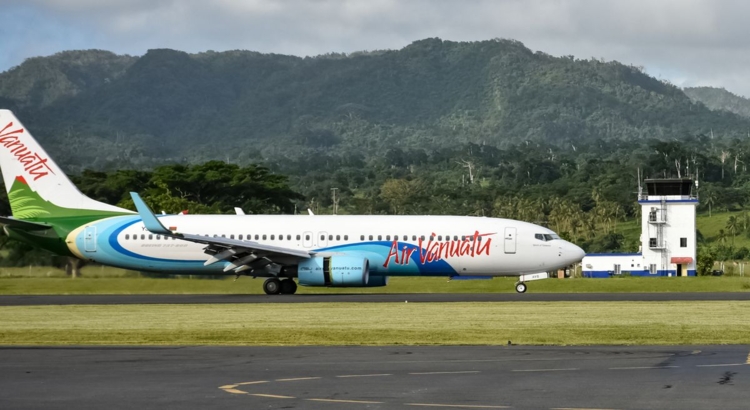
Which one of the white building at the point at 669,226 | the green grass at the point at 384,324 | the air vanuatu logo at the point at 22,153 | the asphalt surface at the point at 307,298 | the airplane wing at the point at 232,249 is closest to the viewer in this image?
the green grass at the point at 384,324

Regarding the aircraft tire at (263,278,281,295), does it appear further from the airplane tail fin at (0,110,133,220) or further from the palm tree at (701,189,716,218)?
the palm tree at (701,189,716,218)

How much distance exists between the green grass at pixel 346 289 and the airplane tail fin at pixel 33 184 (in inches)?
119

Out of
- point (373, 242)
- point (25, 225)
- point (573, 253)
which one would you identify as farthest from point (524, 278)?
point (25, 225)

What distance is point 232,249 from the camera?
1886 inches

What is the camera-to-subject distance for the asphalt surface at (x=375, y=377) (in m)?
15.4

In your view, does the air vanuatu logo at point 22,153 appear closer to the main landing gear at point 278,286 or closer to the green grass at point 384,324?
the main landing gear at point 278,286

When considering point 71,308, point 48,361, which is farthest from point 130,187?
point 48,361

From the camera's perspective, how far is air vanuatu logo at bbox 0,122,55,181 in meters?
52.0

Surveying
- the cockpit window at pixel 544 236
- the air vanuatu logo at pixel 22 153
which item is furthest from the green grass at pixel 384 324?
the air vanuatu logo at pixel 22 153

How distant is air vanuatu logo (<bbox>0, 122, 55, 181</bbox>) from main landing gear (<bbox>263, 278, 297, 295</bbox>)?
11.1 m

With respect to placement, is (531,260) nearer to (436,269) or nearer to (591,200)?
(436,269)

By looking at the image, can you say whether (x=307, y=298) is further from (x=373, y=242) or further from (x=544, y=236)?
(x=544, y=236)

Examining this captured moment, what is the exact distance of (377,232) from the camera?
49750 mm

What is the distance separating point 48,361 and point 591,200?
575ft
